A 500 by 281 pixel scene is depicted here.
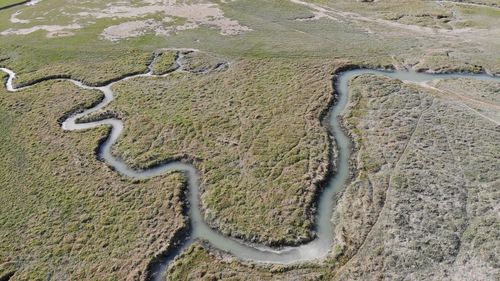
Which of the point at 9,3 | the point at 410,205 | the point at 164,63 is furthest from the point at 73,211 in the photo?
the point at 9,3

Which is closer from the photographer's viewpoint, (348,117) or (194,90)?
(348,117)

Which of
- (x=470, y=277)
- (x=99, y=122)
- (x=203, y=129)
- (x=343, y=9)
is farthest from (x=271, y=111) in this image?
(x=343, y=9)

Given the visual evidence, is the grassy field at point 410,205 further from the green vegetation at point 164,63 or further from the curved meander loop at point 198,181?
the green vegetation at point 164,63

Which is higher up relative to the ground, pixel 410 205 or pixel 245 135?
pixel 245 135

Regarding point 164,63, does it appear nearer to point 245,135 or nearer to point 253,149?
point 245,135

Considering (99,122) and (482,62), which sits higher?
(482,62)

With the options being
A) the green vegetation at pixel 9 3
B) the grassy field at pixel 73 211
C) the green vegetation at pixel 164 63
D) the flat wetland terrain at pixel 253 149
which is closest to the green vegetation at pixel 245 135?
the flat wetland terrain at pixel 253 149

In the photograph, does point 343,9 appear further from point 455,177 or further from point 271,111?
point 455,177
